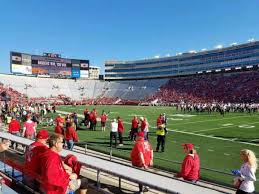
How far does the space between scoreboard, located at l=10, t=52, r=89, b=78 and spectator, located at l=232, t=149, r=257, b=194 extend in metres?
84.1

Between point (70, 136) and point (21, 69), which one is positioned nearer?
point (70, 136)

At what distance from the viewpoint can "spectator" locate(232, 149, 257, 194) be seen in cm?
651

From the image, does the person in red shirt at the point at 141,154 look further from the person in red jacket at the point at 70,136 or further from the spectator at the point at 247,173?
the person in red jacket at the point at 70,136

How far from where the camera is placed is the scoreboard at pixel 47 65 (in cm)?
8644

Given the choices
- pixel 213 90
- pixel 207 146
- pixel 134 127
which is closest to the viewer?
pixel 207 146

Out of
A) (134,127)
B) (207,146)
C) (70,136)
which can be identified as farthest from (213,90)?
(70,136)

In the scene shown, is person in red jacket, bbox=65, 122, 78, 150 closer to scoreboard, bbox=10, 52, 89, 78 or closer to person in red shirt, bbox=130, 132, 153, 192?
person in red shirt, bbox=130, 132, 153, 192

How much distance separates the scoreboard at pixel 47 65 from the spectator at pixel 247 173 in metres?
84.1

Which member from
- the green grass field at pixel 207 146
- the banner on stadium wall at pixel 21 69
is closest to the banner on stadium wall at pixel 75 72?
the banner on stadium wall at pixel 21 69

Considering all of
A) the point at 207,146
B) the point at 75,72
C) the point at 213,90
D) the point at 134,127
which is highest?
the point at 75,72

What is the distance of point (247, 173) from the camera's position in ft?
21.5

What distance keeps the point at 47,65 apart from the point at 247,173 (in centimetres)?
8799

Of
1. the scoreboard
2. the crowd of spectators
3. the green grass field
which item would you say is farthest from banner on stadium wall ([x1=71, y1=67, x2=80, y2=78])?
the green grass field

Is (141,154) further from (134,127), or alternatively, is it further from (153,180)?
(134,127)
